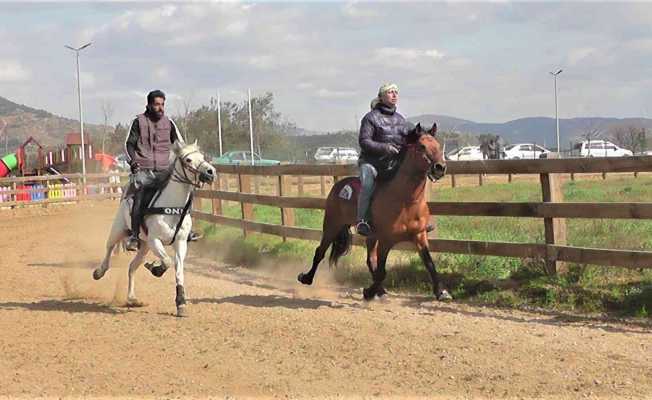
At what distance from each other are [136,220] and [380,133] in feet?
10.1

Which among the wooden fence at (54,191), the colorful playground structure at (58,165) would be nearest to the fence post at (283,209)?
the wooden fence at (54,191)

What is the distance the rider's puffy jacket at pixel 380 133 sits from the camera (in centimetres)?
924

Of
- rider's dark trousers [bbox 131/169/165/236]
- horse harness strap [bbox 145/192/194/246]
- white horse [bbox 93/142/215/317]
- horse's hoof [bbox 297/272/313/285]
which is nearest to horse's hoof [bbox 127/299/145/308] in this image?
white horse [bbox 93/142/215/317]

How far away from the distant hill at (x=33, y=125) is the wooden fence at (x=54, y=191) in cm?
10673

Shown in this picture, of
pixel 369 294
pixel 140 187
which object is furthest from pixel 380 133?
pixel 140 187

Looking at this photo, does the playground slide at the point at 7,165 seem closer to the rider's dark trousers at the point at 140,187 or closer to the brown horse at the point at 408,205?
the rider's dark trousers at the point at 140,187

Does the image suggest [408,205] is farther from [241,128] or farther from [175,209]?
[241,128]

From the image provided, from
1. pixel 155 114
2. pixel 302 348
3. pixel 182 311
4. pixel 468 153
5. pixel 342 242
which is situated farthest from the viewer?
pixel 468 153

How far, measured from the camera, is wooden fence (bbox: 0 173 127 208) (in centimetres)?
2955

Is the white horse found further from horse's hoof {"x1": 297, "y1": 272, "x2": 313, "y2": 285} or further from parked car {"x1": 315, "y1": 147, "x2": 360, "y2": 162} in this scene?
parked car {"x1": 315, "y1": 147, "x2": 360, "y2": 162}

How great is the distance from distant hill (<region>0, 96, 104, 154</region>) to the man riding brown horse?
435ft

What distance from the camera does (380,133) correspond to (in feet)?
30.7

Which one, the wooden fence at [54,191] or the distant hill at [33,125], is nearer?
the wooden fence at [54,191]

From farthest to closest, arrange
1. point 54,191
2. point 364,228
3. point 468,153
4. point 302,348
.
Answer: point 468,153, point 54,191, point 364,228, point 302,348
